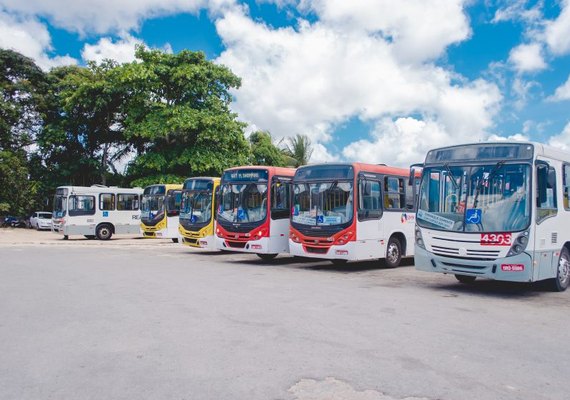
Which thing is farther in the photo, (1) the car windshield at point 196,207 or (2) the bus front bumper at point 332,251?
(1) the car windshield at point 196,207

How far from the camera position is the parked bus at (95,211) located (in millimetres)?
28797

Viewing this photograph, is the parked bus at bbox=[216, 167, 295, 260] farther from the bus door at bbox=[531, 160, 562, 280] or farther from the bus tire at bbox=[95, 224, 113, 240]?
the bus tire at bbox=[95, 224, 113, 240]

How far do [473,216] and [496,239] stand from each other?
24.5 inches

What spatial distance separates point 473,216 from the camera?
10.9 m

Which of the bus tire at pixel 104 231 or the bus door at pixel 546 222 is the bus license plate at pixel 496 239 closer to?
the bus door at pixel 546 222

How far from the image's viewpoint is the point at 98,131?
132 ft

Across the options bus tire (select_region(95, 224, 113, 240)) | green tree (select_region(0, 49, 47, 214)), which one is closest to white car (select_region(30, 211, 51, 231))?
green tree (select_region(0, 49, 47, 214))

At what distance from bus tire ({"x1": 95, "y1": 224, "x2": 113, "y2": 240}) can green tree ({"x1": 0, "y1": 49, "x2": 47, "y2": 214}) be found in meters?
11.6

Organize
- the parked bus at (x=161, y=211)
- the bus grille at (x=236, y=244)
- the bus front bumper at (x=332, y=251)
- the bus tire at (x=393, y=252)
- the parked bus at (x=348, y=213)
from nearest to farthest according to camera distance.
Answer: the bus front bumper at (x=332, y=251)
the parked bus at (x=348, y=213)
the bus tire at (x=393, y=252)
the bus grille at (x=236, y=244)
the parked bus at (x=161, y=211)

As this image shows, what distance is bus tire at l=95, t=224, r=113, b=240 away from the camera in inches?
1167

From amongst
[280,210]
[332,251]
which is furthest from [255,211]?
[332,251]

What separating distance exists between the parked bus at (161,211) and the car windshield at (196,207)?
5298 millimetres

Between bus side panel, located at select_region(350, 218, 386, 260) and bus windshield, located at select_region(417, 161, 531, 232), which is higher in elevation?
bus windshield, located at select_region(417, 161, 531, 232)

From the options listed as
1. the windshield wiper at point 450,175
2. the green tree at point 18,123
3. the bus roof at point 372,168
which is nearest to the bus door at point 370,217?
the bus roof at point 372,168
